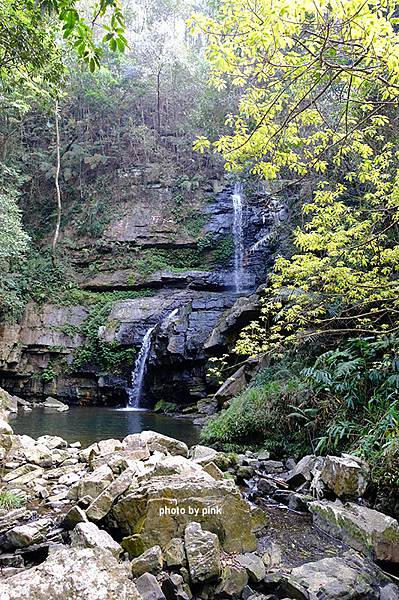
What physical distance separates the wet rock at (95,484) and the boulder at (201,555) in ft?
4.72

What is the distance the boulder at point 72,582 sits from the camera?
173 centimetres

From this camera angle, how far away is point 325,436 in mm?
6547

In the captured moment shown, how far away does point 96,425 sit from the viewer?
1121 centimetres

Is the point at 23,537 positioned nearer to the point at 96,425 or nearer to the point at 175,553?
the point at 175,553

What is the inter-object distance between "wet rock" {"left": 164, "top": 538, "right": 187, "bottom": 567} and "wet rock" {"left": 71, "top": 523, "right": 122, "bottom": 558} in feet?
1.26

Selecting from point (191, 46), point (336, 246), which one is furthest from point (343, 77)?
point (191, 46)

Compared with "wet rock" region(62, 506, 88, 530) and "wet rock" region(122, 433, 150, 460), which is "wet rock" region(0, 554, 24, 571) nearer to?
"wet rock" region(62, 506, 88, 530)

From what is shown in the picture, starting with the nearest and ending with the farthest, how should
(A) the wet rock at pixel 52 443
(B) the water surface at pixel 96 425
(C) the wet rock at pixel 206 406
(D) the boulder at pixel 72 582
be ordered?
(D) the boulder at pixel 72 582, (A) the wet rock at pixel 52 443, (B) the water surface at pixel 96 425, (C) the wet rock at pixel 206 406

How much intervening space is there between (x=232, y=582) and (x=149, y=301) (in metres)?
15.0

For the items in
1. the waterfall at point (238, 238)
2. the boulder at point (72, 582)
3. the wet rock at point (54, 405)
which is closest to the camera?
the boulder at point (72, 582)

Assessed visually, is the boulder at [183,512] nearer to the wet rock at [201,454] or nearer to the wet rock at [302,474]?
the wet rock at [302,474]

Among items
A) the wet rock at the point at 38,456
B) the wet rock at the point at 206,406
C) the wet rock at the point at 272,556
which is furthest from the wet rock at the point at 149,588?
the wet rock at the point at 206,406

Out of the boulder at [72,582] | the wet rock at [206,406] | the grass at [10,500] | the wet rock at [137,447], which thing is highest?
the boulder at [72,582]

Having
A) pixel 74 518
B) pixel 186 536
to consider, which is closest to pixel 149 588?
pixel 186 536
